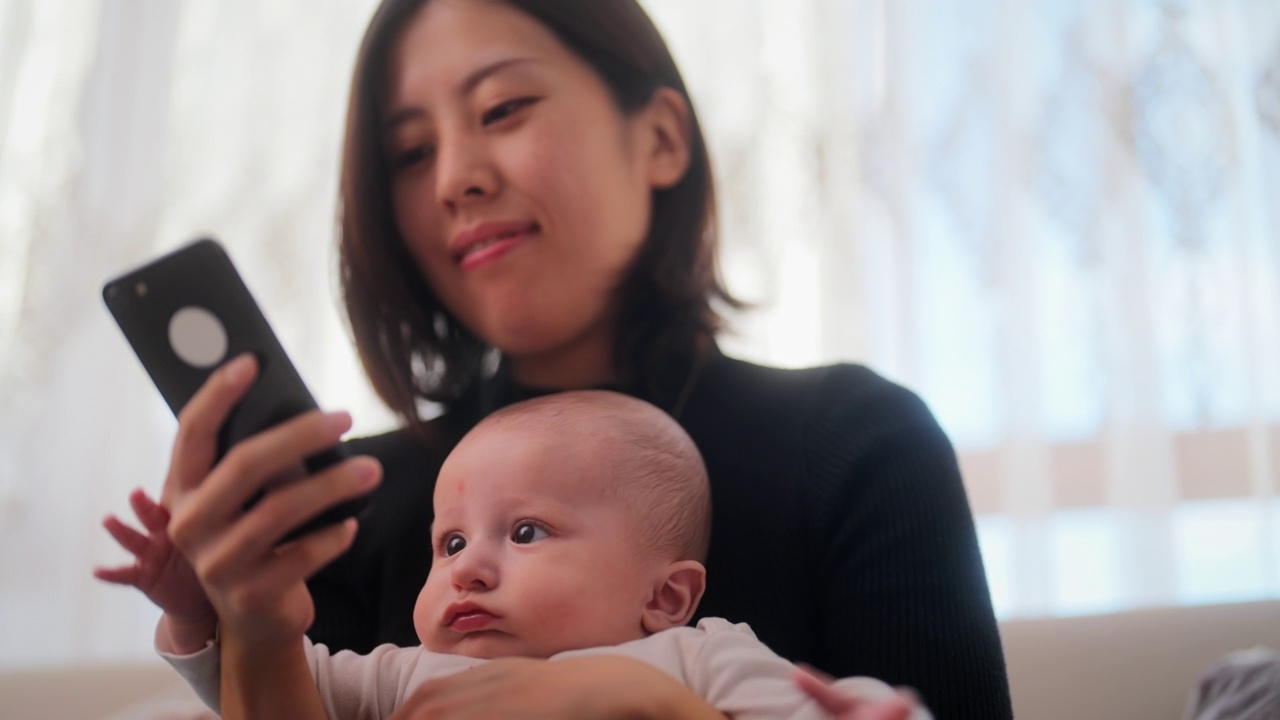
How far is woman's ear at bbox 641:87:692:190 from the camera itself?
1.02 metres

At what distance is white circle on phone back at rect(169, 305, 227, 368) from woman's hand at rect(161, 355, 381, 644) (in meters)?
0.03

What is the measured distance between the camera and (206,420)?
53 cm

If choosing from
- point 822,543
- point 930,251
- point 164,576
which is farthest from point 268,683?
point 930,251

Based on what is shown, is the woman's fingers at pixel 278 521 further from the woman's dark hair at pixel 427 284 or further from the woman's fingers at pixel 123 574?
the woman's dark hair at pixel 427 284

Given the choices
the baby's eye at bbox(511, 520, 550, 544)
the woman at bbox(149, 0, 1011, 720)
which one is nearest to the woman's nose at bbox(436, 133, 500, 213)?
the woman at bbox(149, 0, 1011, 720)

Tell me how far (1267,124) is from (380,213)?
140 centimetres

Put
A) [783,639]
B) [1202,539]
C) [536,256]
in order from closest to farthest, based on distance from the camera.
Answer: [783,639] → [536,256] → [1202,539]

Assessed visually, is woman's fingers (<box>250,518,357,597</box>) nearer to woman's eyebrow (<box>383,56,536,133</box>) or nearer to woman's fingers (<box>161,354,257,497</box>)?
woman's fingers (<box>161,354,257,497</box>)

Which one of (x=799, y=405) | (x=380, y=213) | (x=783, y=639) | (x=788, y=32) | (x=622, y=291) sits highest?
(x=788, y=32)

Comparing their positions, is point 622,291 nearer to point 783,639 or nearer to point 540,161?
point 540,161

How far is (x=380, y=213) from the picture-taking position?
973 mm

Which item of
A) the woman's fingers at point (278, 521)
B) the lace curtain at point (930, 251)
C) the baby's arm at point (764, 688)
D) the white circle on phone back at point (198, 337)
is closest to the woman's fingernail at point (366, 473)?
the woman's fingers at point (278, 521)

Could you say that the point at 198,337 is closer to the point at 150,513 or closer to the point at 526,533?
the point at 150,513

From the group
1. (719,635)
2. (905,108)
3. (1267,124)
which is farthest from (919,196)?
(719,635)
